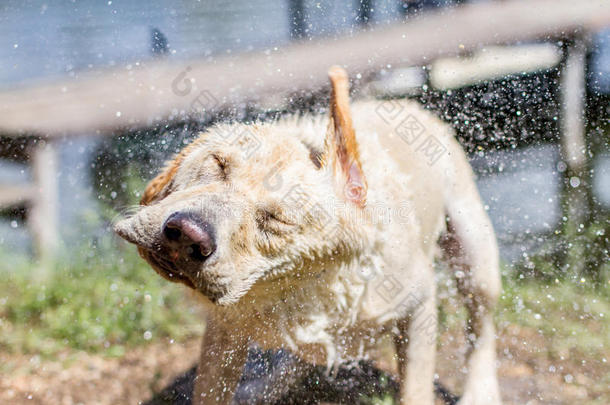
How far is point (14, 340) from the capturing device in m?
3.72

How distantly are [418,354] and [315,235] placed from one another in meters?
1.00

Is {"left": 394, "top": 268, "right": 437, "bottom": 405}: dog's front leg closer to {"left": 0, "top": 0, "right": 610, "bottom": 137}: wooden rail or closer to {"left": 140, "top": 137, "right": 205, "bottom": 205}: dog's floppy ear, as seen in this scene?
{"left": 140, "top": 137, "right": 205, "bottom": 205}: dog's floppy ear

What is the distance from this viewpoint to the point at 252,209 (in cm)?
209

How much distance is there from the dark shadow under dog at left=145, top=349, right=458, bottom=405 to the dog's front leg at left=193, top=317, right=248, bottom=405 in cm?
66

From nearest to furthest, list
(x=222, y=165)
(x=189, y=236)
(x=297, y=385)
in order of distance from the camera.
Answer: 1. (x=189, y=236)
2. (x=222, y=165)
3. (x=297, y=385)

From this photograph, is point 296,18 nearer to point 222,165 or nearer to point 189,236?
point 222,165

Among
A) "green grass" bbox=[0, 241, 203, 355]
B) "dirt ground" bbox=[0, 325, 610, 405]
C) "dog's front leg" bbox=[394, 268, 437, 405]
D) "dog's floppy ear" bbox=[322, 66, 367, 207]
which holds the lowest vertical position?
"green grass" bbox=[0, 241, 203, 355]

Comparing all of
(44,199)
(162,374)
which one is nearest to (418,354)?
(162,374)

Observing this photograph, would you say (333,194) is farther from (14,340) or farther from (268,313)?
(14,340)

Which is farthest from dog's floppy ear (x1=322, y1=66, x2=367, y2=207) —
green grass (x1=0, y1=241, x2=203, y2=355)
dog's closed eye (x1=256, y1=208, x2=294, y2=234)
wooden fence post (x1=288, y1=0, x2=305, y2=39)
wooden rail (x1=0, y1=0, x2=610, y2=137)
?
wooden fence post (x1=288, y1=0, x2=305, y2=39)

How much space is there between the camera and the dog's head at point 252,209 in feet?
6.34

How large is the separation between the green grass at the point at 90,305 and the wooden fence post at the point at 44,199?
0.28m

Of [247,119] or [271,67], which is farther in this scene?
[271,67]

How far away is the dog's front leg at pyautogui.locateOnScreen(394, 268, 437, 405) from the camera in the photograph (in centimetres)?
274
